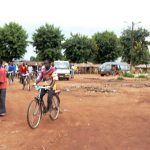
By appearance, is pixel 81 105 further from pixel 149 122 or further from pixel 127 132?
pixel 127 132

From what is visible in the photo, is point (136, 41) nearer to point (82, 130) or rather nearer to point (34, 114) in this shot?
point (34, 114)

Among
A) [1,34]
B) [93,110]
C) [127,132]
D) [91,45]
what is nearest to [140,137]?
[127,132]

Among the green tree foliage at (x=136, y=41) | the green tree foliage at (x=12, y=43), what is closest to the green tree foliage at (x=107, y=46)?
the green tree foliage at (x=136, y=41)

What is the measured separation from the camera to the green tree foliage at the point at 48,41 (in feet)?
227

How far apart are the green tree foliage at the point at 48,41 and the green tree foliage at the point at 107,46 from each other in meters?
12.4

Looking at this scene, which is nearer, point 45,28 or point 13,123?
point 13,123

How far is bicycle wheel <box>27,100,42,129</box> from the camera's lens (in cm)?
1037

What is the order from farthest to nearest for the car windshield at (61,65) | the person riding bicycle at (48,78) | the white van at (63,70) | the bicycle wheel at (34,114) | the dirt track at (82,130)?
the car windshield at (61,65)
the white van at (63,70)
the person riding bicycle at (48,78)
the bicycle wheel at (34,114)
the dirt track at (82,130)

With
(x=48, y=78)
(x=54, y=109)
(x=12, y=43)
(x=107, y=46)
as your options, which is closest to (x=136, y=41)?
(x=107, y=46)

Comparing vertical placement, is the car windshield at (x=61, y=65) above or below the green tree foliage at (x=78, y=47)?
below

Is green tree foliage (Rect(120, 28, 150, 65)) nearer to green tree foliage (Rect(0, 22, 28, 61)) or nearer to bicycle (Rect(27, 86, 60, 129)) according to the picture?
green tree foliage (Rect(0, 22, 28, 61))

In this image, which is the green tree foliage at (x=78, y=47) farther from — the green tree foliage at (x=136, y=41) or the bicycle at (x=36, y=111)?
the bicycle at (x=36, y=111)

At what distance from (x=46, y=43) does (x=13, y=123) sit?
194 feet

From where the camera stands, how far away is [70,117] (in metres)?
12.2
